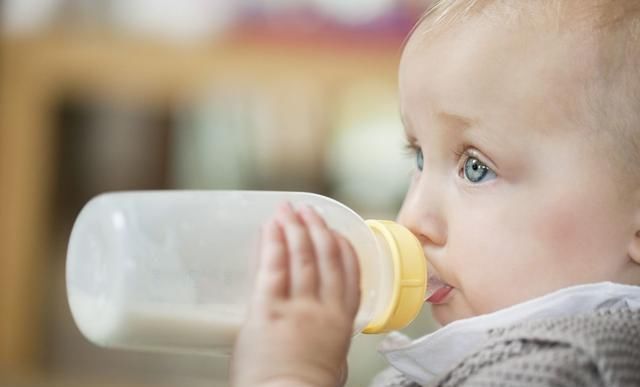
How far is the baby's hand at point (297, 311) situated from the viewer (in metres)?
0.69

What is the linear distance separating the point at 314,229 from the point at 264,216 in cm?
7

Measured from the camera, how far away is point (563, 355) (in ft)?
2.26

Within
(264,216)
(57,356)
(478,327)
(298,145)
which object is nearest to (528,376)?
(478,327)

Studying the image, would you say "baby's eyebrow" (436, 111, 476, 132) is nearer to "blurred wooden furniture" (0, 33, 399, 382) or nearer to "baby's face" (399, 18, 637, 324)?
"baby's face" (399, 18, 637, 324)

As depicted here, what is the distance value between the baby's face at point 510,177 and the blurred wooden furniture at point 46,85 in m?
1.67

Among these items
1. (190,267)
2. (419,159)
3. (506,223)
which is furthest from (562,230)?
(190,267)

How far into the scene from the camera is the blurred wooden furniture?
2.53 metres

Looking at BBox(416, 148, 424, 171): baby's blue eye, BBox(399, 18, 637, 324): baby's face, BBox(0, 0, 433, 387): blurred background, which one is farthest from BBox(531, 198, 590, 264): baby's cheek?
BBox(0, 0, 433, 387): blurred background

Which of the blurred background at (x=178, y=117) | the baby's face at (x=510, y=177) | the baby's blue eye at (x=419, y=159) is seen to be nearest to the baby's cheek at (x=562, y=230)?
the baby's face at (x=510, y=177)

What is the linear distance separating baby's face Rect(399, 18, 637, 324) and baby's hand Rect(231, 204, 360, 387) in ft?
0.44

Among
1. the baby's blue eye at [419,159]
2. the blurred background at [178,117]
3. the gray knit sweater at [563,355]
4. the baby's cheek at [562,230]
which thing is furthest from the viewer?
the blurred background at [178,117]

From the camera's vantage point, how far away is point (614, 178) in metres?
0.78

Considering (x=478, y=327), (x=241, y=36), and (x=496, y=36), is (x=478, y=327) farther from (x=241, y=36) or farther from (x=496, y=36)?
(x=241, y=36)

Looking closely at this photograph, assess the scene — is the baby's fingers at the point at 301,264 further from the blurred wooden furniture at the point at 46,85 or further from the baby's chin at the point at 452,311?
the blurred wooden furniture at the point at 46,85
